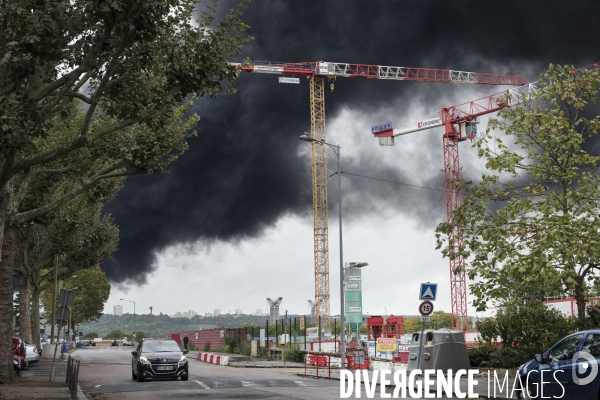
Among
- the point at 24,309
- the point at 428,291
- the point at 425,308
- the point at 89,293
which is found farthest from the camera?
the point at 89,293

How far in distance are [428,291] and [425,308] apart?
0.57 meters

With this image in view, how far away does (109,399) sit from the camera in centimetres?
1842

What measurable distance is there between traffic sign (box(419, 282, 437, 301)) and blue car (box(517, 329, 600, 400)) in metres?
6.96

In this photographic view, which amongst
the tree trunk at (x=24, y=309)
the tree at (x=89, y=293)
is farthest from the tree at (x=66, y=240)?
the tree at (x=89, y=293)

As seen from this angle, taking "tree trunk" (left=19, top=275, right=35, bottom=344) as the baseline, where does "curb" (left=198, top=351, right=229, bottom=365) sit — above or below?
below

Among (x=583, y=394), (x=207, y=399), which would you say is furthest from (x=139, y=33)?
(x=583, y=394)

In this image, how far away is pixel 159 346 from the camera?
25.7 meters

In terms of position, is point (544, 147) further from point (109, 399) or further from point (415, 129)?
point (415, 129)

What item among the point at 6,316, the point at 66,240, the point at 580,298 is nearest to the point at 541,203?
the point at 580,298

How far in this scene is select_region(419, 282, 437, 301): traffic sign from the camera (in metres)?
22.4

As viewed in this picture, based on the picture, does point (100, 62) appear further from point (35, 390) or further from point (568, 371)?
point (568, 371)

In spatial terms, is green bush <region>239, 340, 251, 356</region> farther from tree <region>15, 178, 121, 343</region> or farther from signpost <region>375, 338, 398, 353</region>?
signpost <region>375, 338, 398, 353</region>

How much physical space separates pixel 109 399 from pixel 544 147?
1472 centimetres

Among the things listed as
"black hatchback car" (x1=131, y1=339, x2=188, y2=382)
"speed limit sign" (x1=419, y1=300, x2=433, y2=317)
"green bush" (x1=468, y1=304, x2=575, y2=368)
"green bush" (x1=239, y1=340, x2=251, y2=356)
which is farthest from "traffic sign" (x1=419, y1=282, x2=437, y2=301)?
"green bush" (x1=239, y1=340, x2=251, y2=356)
